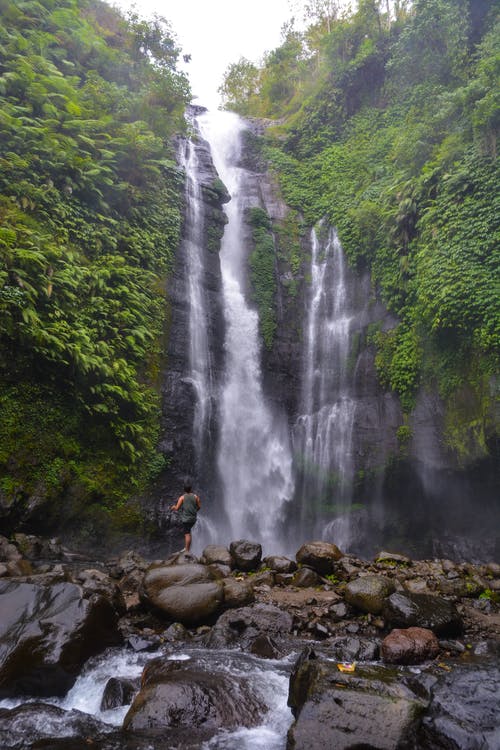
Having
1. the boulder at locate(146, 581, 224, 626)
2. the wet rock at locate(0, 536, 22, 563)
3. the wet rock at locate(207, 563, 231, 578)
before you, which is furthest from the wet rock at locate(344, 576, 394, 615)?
the wet rock at locate(0, 536, 22, 563)

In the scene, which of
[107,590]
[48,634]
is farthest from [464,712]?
[107,590]

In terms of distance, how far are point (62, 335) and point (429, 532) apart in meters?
10.9

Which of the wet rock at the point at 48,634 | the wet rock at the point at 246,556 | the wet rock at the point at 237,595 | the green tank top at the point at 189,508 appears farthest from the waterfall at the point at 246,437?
the wet rock at the point at 48,634

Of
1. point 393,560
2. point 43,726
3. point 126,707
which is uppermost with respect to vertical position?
point 43,726

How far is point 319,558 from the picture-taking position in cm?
871

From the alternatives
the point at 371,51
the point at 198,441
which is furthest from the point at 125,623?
the point at 371,51

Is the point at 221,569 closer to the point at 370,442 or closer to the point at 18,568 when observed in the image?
the point at 18,568

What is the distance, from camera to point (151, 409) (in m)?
12.0

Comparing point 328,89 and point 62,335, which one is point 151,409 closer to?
point 62,335

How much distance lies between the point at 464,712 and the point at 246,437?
11005mm

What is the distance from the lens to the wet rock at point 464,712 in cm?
334

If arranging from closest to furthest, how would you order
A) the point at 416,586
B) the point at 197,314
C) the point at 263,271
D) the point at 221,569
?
the point at 416,586
the point at 221,569
the point at 197,314
the point at 263,271

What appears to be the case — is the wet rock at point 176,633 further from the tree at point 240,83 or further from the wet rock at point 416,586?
the tree at point 240,83

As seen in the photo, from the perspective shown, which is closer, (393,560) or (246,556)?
(246,556)
